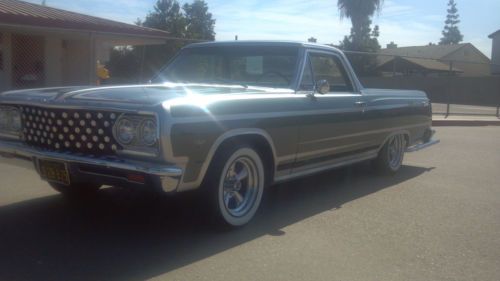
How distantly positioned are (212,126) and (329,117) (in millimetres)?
1879

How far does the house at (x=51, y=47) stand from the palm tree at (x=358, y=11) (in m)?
30.9

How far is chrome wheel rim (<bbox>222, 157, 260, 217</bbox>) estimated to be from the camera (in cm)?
473

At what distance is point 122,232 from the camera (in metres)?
4.62

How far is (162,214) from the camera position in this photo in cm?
522

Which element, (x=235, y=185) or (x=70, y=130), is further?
(x=235, y=185)

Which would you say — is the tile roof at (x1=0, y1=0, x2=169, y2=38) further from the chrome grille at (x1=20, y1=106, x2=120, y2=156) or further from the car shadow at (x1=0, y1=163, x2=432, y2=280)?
the chrome grille at (x1=20, y1=106, x2=120, y2=156)

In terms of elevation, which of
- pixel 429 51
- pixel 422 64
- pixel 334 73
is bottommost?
Result: pixel 334 73

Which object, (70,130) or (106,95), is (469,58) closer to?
(106,95)

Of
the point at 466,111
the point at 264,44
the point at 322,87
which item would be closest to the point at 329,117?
the point at 322,87

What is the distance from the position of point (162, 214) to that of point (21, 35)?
12380 mm

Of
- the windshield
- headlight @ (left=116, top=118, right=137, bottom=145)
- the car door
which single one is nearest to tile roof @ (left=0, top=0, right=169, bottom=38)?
the windshield

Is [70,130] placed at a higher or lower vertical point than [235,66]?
lower

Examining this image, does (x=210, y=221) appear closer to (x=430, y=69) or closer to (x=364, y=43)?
(x=364, y=43)

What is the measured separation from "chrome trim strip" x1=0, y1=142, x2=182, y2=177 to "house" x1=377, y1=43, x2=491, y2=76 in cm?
3788
